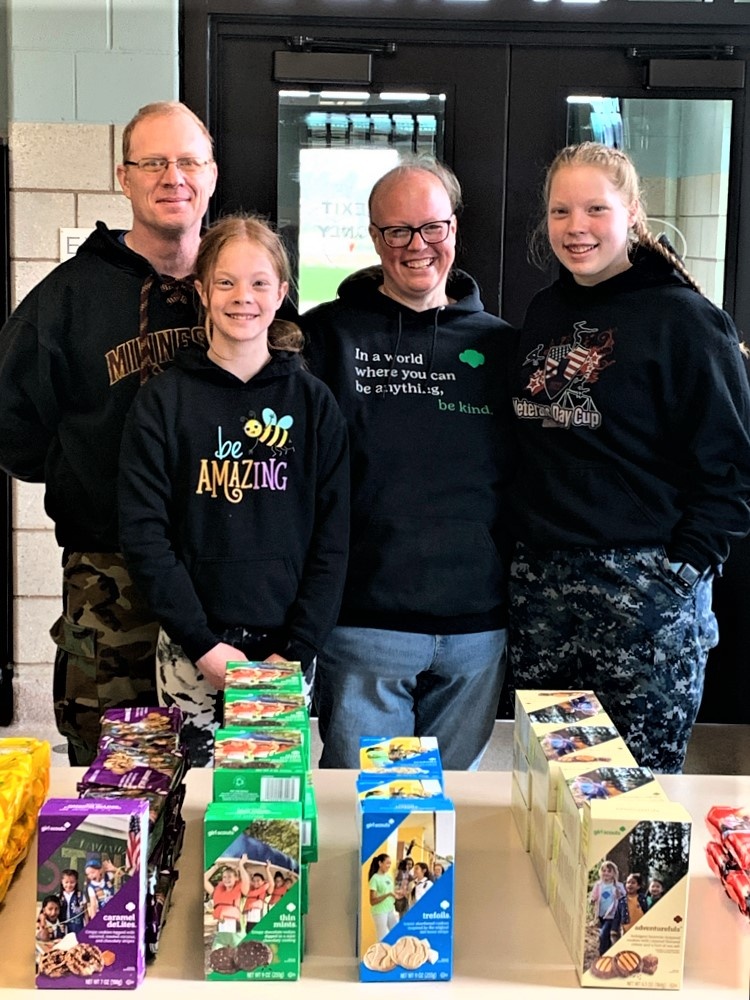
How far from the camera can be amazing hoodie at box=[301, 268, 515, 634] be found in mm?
2273

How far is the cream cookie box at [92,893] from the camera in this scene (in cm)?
121

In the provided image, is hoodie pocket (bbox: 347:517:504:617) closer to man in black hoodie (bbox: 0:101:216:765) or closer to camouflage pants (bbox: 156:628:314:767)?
camouflage pants (bbox: 156:628:314:767)

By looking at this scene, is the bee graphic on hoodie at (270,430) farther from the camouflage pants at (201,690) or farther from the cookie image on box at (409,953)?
the cookie image on box at (409,953)

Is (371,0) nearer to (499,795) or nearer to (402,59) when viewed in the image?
(402,59)

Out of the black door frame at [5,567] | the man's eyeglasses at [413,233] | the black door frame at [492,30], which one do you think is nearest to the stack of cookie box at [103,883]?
the man's eyeglasses at [413,233]

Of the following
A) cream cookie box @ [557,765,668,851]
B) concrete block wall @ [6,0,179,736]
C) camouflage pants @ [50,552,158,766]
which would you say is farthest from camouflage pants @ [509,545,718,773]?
concrete block wall @ [6,0,179,736]

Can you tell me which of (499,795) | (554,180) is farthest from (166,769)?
(554,180)

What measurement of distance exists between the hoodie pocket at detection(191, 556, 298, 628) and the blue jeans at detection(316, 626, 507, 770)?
23 centimetres

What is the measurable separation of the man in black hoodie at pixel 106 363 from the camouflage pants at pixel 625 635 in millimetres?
769

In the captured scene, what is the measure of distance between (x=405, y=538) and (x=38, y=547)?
6.50 feet

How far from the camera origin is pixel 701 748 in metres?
3.98

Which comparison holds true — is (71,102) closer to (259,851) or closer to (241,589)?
(241,589)

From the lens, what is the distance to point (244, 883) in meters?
1.24

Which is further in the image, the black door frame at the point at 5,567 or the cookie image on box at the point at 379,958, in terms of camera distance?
the black door frame at the point at 5,567
